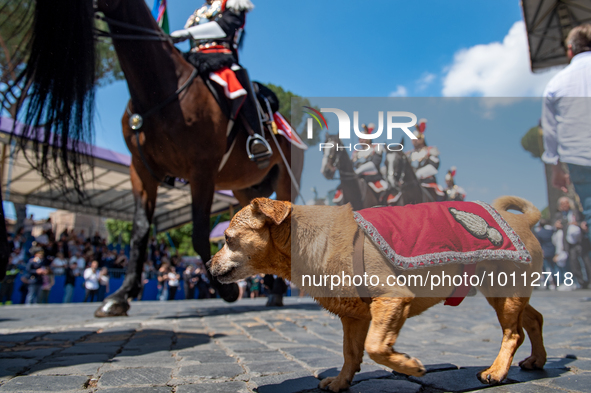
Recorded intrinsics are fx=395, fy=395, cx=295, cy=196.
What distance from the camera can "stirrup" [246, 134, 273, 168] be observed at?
447cm

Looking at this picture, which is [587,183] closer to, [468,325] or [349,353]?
[468,325]

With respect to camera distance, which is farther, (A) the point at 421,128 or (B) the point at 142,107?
(B) the point at 142,107

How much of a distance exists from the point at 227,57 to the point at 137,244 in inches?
94.0

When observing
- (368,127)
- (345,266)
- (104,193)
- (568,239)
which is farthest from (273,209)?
(104,193)

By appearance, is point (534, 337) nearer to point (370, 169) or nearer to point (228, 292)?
point (370, 169)

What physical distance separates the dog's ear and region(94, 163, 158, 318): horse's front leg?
2.96 m

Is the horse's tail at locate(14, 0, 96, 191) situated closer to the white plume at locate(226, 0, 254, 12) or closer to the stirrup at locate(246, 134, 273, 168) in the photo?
the white plume at locate(226, 0, 254, 12)

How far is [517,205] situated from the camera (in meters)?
2.41

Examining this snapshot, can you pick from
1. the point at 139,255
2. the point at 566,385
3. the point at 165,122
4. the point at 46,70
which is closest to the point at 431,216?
the point at 566,385

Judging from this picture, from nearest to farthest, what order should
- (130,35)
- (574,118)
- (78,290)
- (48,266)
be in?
(574,118)
(130,35)
(48,266)
(78,290)

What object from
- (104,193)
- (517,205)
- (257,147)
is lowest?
(517,205)

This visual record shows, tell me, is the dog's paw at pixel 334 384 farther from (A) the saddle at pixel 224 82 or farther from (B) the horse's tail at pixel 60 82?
(B) the horse's tail at pixel 60 82

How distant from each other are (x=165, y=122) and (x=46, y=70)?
109cm

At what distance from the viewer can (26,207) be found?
14648 mm
